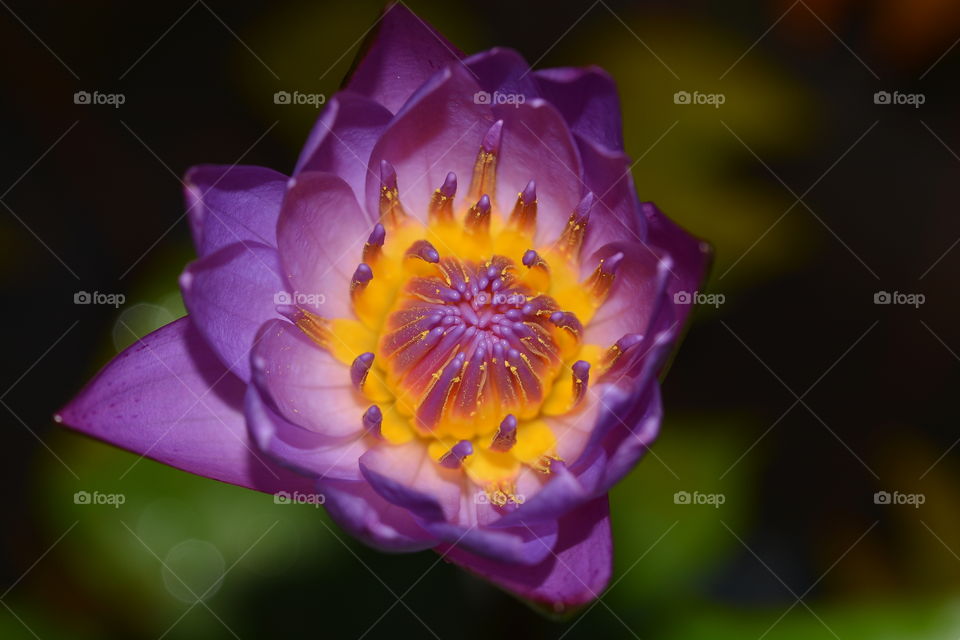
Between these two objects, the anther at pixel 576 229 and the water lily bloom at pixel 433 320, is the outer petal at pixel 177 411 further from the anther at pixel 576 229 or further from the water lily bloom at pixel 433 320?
the anther at pixel 576 229

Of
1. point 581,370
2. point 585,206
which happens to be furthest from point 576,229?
point 581,370

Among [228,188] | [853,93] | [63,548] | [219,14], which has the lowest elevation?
[63,548]

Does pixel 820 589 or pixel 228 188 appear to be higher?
pixel 228 188

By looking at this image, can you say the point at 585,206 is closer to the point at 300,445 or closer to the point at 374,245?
the point at 374,245

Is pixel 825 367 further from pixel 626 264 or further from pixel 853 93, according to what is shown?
pixel 626 264

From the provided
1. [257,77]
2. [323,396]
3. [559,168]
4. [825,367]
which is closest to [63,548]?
[323,396]

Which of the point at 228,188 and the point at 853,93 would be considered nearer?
the point at 228,188

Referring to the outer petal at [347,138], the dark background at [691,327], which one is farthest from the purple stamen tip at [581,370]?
the dark background at [691,327]

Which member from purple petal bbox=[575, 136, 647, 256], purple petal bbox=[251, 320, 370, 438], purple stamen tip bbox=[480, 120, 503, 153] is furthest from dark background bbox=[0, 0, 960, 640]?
purple stamen tip bbox=[480, 120, 503, 153]
